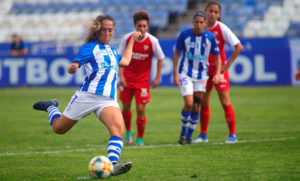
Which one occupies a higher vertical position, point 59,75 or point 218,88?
point 218,88

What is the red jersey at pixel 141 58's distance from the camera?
8.94 m

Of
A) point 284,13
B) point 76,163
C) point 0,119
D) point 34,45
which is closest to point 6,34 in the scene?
point 34,45

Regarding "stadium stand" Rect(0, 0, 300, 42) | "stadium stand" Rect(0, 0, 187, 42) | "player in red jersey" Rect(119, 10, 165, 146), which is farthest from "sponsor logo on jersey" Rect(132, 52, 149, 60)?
"stadium stand" Rect(0, 0, 187, 42)

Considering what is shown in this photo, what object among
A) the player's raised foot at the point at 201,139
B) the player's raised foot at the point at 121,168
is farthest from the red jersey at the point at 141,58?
the player's raised foot at the point at 121,168

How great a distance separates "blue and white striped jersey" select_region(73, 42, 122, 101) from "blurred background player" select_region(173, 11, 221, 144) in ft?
8.60

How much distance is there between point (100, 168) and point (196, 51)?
3560 millimetres

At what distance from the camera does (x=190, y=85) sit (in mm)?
8617

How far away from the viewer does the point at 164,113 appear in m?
14.1

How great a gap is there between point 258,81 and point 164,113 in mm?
8919

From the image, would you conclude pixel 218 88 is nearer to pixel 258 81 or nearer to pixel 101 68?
pixel 101 68

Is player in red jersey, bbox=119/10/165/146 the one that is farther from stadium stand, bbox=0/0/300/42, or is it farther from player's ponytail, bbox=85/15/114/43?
stadium stand, bbox=0/0/300/42

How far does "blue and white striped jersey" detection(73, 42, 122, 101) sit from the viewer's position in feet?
19.7

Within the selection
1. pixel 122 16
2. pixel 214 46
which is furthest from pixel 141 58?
pixel 122 16

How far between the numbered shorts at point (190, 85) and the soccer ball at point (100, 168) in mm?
3138
